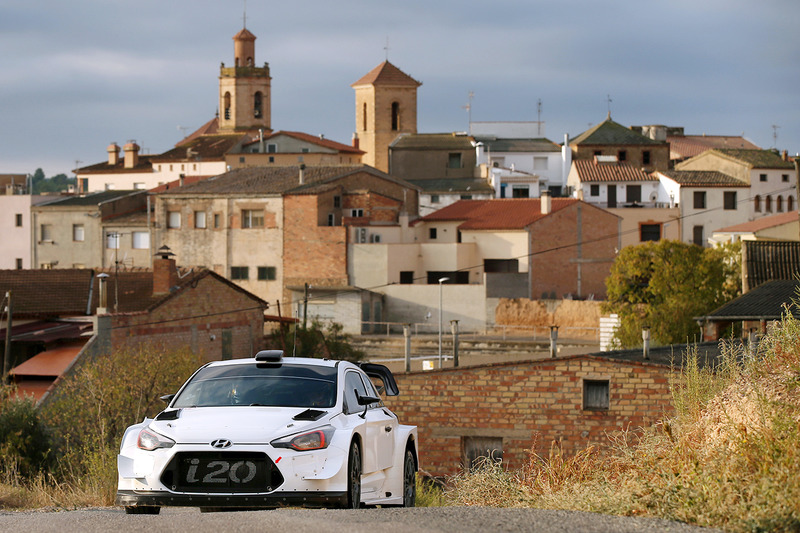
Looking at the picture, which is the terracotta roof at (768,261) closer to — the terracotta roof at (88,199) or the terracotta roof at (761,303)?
the terracotta roof at (761,303)

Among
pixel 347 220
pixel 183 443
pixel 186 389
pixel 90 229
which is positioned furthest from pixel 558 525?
pixel 90 229

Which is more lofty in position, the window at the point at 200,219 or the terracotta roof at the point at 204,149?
the terracotta roof at the point at 204,149

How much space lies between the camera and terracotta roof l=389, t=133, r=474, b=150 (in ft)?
264

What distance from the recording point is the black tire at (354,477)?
8.27 metres

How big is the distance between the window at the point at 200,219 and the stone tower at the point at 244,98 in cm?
4694

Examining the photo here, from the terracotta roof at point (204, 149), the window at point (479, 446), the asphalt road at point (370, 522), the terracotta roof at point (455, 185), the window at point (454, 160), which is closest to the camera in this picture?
the asphalt road at point (370, 522)

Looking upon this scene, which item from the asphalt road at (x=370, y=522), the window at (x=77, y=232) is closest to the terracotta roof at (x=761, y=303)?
the asphalt road at (x=370, y=522)

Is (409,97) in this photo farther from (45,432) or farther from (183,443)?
(183,443)

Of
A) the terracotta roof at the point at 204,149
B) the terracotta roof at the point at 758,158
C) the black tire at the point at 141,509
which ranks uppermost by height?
the terracotta roof at the point at 204,149

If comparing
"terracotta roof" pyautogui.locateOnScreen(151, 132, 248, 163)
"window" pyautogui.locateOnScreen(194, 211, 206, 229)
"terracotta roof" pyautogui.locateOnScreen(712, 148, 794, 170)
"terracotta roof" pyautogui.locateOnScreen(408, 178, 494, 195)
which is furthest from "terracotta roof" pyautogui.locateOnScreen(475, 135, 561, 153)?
"window" pyautogui.locateOnScreen(194, 211, 206, 229)

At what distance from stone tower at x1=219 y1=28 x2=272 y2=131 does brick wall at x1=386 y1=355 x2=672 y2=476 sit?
291ft

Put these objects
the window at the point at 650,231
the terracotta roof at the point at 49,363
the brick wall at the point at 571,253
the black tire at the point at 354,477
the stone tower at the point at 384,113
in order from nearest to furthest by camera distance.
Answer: the black tire at the point at 354,477, the terracotta roof at the point at 49,363, the brick wall at the point at 571,253, the window at the point at 650,231, the stone tower at the point at 384,113

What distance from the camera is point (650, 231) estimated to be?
69.8m

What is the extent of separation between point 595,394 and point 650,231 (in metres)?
49.6
